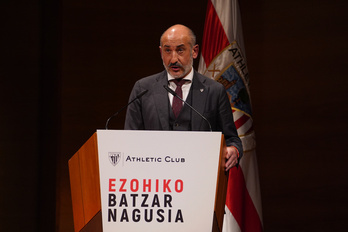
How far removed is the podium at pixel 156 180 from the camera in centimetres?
158

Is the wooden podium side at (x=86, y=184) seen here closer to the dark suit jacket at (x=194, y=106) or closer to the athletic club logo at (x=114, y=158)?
the athletic club logo at (x=114, y=158)

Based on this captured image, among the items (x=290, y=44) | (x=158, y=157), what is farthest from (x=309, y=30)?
(x=158, y=157)

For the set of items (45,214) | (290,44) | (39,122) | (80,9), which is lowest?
(45,214)

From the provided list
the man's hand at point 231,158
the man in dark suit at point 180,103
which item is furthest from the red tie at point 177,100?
the man's hand at point 231,158

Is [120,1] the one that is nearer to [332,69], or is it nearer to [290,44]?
[290,44]

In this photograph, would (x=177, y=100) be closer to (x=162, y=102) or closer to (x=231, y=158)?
(x=162, y=102)

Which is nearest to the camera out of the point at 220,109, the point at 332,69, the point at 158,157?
the point at 158,157

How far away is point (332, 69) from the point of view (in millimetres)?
3676

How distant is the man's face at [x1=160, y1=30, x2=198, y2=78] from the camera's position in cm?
206

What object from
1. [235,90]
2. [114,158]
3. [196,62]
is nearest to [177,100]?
[114,158]

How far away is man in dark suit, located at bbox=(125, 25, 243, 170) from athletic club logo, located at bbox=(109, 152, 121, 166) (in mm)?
473

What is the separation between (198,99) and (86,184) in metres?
0.68

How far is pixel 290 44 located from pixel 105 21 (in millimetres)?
1491

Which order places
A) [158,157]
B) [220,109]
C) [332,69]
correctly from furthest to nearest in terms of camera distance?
[332,69], [220,109], [158,157]
